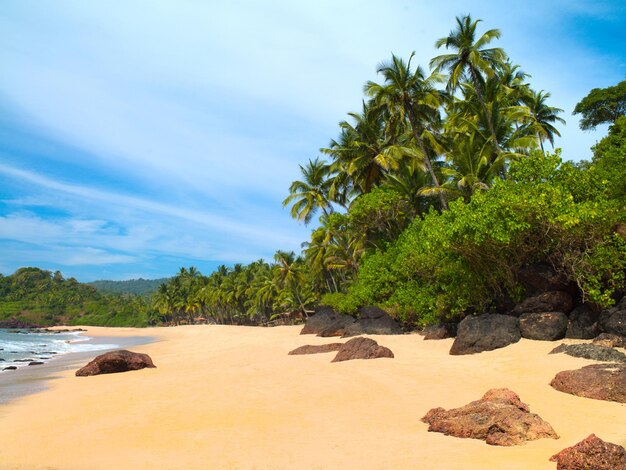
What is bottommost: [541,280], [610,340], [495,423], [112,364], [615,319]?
[112,364]

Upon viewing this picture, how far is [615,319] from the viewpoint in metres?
10.6

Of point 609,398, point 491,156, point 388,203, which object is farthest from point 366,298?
point 609,398

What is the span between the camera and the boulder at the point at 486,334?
1174cm

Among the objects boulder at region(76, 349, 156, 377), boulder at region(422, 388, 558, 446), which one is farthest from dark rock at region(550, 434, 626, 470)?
boulder at region(76, 349, 156, 377)

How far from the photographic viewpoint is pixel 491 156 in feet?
79.8

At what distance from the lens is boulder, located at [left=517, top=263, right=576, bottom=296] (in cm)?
1259

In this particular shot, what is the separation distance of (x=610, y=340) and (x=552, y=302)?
2.13 m

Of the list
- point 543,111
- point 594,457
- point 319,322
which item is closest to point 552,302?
point 594,457

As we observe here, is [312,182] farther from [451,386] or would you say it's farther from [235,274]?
[235,274]

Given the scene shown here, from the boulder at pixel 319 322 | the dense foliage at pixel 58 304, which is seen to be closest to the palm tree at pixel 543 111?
the boulder at pixel 319 322

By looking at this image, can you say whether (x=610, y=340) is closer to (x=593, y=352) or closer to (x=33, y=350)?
(x=593, y=352)

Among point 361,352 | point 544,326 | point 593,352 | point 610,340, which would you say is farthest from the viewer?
point 361,352

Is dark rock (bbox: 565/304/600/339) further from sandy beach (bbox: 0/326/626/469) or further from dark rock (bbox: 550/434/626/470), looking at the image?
dark rock (bbox: 550/434/626/470)

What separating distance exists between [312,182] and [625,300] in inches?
1026
